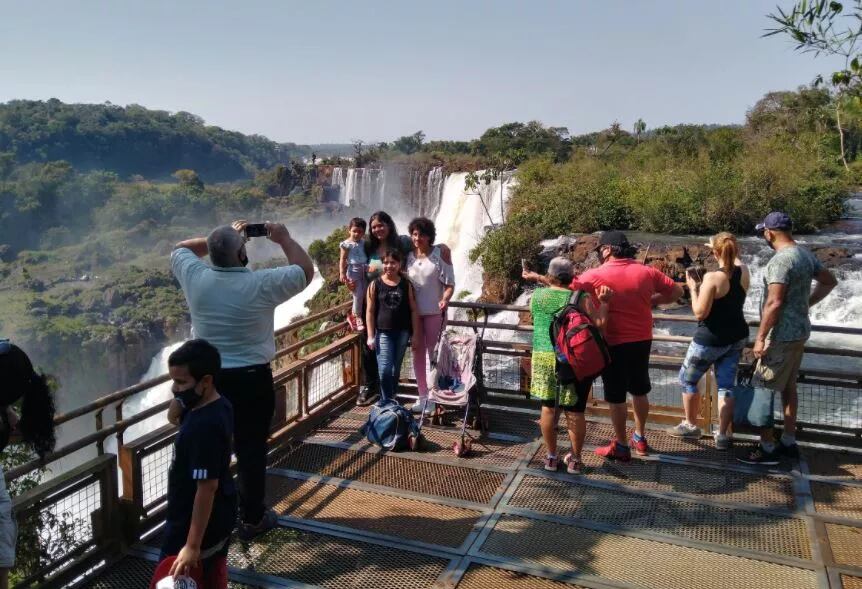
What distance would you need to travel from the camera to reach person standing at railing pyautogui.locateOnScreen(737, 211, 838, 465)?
4656mm

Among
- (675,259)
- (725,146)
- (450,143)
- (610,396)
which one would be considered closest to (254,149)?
(450,143)

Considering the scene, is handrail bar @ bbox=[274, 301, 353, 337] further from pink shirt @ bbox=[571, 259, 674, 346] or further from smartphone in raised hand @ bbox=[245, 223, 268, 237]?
pink shirt @ bbox=[571, 259, 674, 346]

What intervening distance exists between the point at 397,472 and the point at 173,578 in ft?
8.26

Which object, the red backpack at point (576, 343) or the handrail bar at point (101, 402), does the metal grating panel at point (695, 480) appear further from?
the handrail bar at point (101, 402)

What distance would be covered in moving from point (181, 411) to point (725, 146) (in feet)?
112

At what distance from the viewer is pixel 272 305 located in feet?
11.8

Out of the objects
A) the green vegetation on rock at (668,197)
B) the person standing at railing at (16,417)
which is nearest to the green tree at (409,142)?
the green vegetation on rock at (668,197)

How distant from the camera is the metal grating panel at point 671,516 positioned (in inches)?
155

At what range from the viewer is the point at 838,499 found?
4.45 meters

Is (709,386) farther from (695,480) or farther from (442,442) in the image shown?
(442,442)

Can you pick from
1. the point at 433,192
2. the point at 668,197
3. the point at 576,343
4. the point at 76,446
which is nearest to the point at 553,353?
the point at 576,343

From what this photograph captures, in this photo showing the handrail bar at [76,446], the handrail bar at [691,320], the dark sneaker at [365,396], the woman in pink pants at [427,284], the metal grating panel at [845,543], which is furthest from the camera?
the dark sneaker at [365,396]

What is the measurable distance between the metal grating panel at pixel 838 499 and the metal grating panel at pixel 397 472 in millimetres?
2051

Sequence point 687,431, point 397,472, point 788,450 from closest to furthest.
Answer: point 397,472 → point 788,450 → point 687,431
